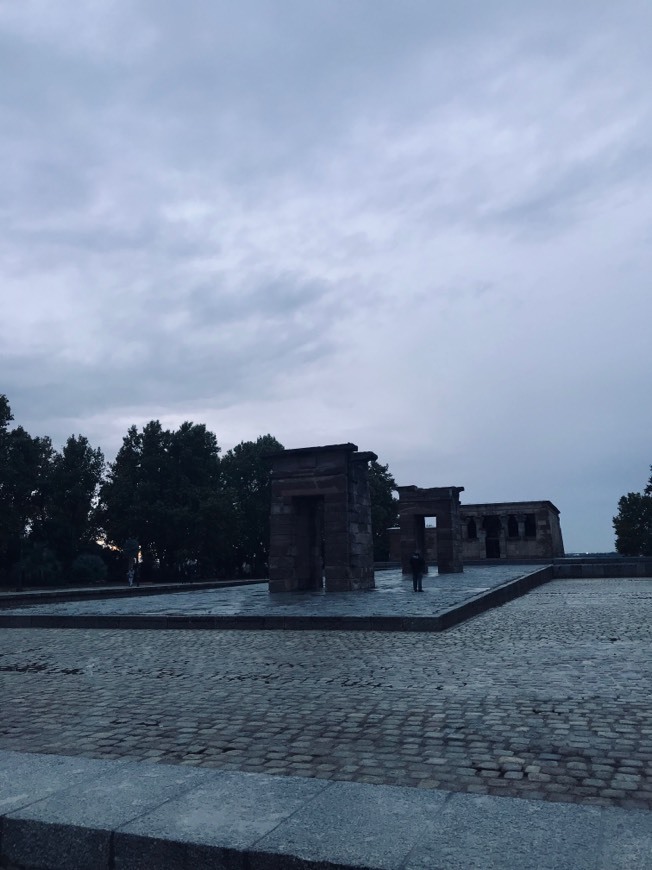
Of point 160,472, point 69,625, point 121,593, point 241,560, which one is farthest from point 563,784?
point 241,560

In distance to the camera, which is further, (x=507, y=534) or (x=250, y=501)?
(x=250, y=501)

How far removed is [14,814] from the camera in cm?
405

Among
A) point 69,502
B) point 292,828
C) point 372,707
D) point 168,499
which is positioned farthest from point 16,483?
point 292,828

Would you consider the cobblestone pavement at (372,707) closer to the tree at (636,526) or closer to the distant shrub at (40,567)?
the distant shrub at (40,567)

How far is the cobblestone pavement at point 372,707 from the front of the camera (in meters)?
5.16

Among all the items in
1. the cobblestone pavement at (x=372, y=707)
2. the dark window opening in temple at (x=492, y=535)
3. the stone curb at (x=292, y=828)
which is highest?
the dark window opening in temple at (x=492, y=535)

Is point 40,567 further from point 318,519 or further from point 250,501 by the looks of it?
point 318,519

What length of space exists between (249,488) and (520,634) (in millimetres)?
48537

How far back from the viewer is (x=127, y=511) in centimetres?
5041

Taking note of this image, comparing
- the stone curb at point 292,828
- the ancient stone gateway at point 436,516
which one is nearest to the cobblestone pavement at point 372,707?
the stone curb at point 292,828

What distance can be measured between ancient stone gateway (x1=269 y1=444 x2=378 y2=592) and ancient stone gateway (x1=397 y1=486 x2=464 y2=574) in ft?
31.0

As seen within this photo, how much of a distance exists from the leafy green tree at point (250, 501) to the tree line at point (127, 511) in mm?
115

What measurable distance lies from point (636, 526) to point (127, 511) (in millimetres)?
45878

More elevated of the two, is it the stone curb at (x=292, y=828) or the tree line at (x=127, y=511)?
the tree line at (x=127, y=511)
